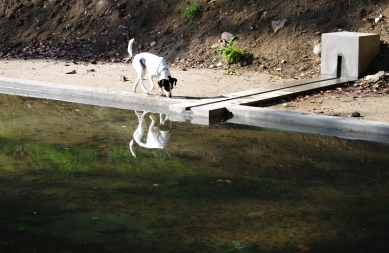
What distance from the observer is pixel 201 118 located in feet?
34.9

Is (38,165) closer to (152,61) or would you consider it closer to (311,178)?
(311,178)

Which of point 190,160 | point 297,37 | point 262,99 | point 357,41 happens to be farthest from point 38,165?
point 297,37

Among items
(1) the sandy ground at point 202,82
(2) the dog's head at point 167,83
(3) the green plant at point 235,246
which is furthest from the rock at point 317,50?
(3) the green plant at point 235,246

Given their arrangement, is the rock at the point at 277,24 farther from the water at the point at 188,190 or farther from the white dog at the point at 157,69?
the water at the point at 188,190

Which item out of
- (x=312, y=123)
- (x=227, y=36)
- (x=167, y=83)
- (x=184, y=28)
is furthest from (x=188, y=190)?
(x=184, y=28)

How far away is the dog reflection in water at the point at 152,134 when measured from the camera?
→ 30.1 ft

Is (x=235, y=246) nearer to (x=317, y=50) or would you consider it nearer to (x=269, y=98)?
(x=269, y=98)

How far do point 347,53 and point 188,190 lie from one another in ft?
24.2

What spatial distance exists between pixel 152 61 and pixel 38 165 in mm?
4011

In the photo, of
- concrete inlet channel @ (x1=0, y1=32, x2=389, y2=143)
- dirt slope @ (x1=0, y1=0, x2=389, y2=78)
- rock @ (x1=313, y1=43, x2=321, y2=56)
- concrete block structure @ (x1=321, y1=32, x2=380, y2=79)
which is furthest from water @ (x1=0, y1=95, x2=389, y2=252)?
dirt slope @ (x1=0, y1=0, x2=389, y2=78)

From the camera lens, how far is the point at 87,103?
40.3ft

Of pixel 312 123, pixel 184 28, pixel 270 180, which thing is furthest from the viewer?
pixel 184 28

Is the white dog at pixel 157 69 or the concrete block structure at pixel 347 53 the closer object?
the white dog at pixel 157 69

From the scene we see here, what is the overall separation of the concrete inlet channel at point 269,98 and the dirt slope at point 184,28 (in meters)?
0.58
